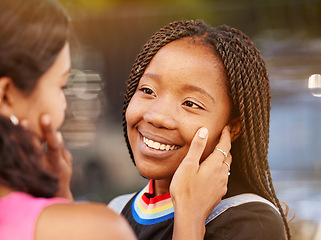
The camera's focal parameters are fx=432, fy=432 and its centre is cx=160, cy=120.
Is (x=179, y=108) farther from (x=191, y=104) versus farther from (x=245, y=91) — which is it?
(x=245, y=91)

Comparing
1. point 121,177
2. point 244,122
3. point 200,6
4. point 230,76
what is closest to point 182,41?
point 230,76

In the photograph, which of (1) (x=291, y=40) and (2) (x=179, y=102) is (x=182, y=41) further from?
(1) (x=291, y=40)

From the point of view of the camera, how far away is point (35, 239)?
2.97ft

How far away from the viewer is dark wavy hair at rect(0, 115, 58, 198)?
3.17ft

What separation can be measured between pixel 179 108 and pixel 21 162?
0.73m

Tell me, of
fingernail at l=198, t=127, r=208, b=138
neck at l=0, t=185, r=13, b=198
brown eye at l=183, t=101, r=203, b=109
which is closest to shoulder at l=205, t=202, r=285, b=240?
fingernail at l=198, t=127, r=208, b=138

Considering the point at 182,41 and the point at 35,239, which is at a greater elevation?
the point at 182,41

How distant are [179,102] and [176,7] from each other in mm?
3568

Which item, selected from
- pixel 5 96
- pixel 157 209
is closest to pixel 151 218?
pixel 157 209

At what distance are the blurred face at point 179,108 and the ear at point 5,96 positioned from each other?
650 mm

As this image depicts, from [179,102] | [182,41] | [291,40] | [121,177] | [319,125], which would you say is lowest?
[121,177]

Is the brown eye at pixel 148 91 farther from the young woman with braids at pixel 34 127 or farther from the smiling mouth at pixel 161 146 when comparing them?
the young woman with braids at pixel 34 127

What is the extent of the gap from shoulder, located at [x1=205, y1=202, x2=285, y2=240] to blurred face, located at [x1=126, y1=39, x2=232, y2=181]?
253mm

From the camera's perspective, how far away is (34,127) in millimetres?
1058
